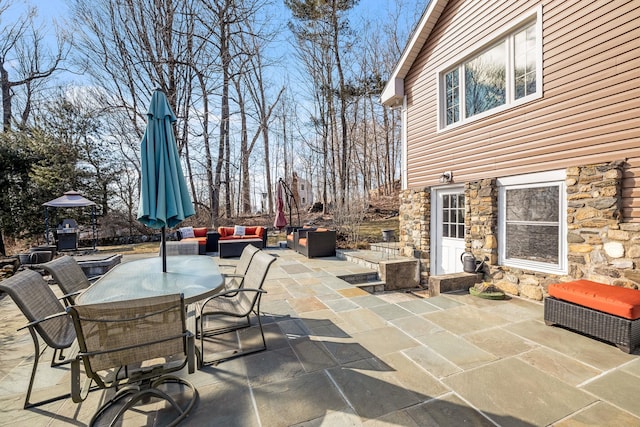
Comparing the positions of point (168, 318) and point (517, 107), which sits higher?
point (517, 107)

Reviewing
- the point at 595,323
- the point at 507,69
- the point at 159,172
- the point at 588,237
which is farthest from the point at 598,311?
the point at 159,172

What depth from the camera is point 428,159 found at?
21.6ft

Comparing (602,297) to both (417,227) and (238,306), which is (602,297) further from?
(417,227)

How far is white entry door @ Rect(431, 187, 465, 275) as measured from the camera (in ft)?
19.5

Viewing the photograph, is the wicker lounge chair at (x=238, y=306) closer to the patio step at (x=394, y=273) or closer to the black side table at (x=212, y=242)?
the patio step at (x=394, y=273)

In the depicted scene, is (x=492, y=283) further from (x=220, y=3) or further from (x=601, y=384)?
(x=220, y=3)

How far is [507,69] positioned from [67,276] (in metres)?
6.85

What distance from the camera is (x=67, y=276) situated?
9.86 ft

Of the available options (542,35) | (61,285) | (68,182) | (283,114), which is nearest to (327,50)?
(283,114)

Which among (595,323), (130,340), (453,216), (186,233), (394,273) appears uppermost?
(453,216)

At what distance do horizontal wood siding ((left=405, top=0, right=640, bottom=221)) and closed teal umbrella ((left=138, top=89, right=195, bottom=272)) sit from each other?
503cm

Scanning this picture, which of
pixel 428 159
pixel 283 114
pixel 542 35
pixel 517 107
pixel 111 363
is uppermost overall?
pixel 283 114

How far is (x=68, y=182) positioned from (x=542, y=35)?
15.6 m

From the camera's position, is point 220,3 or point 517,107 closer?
point 517,107
